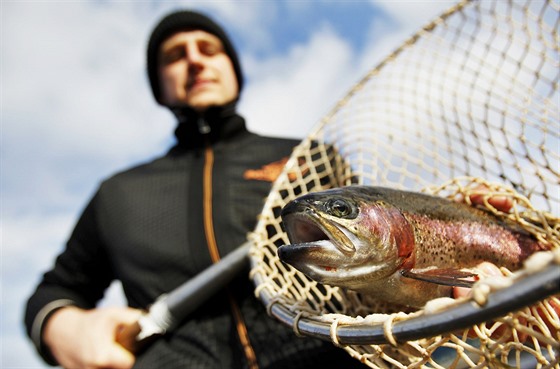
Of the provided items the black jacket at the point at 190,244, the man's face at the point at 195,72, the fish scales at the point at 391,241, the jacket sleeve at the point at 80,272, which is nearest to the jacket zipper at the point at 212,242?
the black jacket at the point at 190,244

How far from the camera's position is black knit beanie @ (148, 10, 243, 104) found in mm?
3119

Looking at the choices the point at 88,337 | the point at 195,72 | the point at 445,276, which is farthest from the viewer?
the point at 195,72

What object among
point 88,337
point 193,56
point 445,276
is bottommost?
point 88,337

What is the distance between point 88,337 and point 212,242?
26.8 inches

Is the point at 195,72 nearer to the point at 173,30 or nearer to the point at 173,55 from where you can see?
the point at 173,55

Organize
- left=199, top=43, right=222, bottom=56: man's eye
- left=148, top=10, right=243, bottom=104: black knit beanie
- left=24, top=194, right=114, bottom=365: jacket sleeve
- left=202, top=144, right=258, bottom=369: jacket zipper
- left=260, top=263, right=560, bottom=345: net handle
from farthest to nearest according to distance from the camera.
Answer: left=148, top=10, right=243, bottom=104: black knit beanie
left=199, top=43, right=222, bottom=56: man's eye
left=24, top=194, right=114, bottom=365: jacket sleeve
left=202, top=144, right=258, bottom=369: jacket zipper
left=260, top=263, right=560, bottom=345: net handle

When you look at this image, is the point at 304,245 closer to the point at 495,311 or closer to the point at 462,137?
the point at 495,311

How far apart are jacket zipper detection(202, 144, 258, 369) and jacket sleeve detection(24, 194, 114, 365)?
669mm

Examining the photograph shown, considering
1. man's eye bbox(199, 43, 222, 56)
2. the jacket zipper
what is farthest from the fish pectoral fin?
man's eye bbox(199, 43, 222, 56)

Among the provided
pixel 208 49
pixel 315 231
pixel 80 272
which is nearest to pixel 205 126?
pixel 208 49

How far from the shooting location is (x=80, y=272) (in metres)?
2.46

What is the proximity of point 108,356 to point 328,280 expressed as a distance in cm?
133

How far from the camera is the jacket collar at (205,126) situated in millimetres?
2699

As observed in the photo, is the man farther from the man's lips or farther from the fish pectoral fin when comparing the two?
the fish pectoral fin
